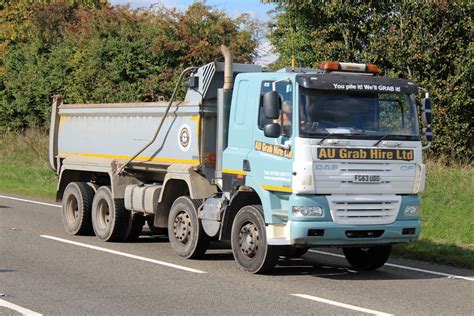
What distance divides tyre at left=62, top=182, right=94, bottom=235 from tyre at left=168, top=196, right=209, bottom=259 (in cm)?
288

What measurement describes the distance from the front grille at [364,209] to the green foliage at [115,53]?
57.3 feet

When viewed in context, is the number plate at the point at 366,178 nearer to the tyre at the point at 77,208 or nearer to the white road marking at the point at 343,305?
the white road marking at the point at 343,305

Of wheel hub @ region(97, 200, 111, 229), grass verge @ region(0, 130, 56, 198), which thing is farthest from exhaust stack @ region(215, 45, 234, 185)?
grass verge @ region(0, 130, 56, 198)

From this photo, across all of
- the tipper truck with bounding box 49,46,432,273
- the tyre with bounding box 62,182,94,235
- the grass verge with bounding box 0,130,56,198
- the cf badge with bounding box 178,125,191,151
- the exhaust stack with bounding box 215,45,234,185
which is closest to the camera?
the tipper truck with bounding box 49,46,432,273

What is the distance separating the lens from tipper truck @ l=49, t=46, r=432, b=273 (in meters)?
11.4

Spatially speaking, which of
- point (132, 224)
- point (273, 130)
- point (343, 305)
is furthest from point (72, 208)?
point (343, 305)

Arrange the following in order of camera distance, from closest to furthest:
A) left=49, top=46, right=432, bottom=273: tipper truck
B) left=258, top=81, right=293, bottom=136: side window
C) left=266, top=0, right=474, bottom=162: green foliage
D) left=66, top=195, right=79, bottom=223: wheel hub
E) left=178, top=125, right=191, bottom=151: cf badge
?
left=49, top=46, right=432, bottom=273: tipper truck
left=258, top=81, right=293, bottom=136: side window
left=178, top=125, right=191, bottom=151: cf badge
left=66, top=195, right=79, bottom=223: wheel hub
left=266, top=0, right=474, bottom=162: green foliage

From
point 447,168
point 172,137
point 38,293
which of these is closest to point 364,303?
point 38,293

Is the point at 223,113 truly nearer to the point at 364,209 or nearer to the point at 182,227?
the point at 182,227

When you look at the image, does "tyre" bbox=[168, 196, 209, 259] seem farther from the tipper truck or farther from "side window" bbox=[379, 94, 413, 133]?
"side window" bbox=[379, 94, 413, 133]

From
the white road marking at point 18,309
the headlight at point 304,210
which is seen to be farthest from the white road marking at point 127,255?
the white road marking at point 18,309

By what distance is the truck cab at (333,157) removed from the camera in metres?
11.3

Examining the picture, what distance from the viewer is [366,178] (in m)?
11.5

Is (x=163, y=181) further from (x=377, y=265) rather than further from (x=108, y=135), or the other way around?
(x=377, y=265)
